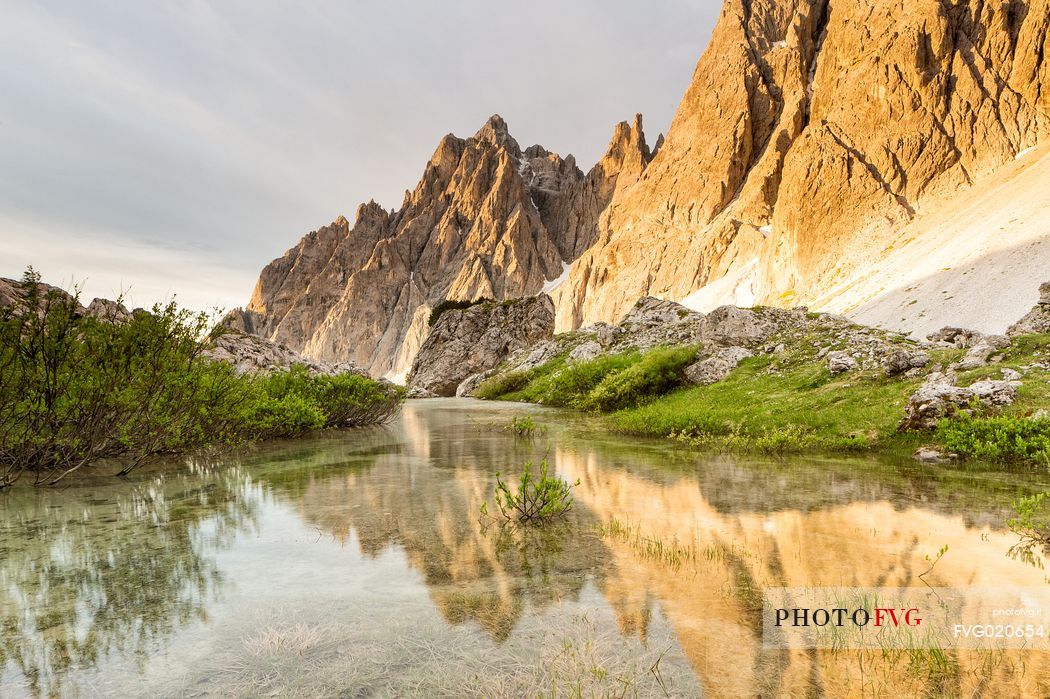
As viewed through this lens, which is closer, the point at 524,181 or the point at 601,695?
the point at 601,695

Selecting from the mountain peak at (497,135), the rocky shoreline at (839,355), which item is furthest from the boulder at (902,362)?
the mountain peak at (497,135)

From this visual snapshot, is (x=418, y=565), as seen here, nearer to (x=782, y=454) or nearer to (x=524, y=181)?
(x=782, y=454)

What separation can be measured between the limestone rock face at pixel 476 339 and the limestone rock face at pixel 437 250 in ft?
223

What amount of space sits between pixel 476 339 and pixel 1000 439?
44074 millimetres

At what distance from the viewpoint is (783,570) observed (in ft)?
13.8

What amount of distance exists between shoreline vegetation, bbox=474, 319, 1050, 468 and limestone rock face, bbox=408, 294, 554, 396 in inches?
1173

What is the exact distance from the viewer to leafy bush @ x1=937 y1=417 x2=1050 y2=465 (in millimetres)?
7762

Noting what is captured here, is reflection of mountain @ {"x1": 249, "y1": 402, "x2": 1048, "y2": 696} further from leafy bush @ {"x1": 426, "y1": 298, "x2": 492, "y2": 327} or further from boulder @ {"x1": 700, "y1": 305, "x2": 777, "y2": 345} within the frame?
leafy bush @ {"x1": 426, "y1": 298, "x2": 492, "y2": 327}

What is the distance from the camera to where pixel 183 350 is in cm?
924

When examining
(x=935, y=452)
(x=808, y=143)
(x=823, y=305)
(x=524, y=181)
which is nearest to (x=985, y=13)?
(x=808, y=143)

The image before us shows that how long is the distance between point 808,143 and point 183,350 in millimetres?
74949

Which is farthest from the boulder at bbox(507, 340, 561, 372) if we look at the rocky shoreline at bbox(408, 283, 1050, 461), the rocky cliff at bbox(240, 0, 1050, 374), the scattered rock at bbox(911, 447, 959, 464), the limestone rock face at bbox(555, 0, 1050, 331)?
the limestone rock face at bbox(555, 0, 1050, 331)

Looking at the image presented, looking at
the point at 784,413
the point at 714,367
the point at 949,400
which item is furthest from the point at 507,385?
the point at 949,400

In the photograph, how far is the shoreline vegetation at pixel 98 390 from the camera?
6.97m
